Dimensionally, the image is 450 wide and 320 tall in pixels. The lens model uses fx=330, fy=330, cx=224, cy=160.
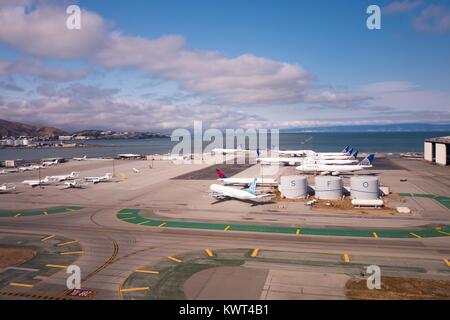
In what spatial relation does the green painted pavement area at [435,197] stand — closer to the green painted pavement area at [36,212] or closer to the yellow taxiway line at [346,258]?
the yellow taxiway line at [346,258]

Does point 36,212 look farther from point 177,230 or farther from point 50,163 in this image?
point 50,163

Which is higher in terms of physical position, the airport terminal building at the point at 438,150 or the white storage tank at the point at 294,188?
the airport terminal building at the point at 438,150

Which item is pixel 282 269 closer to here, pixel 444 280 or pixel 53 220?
pixel 444 280

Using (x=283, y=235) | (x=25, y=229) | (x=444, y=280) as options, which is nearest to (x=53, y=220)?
(x=25, y=229)

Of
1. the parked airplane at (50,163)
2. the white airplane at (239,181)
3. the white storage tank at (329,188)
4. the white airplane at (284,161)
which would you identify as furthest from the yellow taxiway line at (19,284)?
the parked airplane at (50,163)

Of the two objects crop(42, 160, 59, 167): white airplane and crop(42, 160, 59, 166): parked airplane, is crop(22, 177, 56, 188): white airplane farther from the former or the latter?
crop(42, 160, 59, 166): parked airplane
